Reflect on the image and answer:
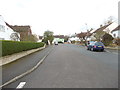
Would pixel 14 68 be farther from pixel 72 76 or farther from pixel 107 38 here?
pixel 107 38

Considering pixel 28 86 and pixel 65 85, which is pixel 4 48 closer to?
pixel 28 86

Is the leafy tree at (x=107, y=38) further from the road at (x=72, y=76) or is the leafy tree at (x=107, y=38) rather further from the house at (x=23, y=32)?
the road at (x=72, y=76)

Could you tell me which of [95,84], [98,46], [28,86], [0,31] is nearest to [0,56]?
[28,86]

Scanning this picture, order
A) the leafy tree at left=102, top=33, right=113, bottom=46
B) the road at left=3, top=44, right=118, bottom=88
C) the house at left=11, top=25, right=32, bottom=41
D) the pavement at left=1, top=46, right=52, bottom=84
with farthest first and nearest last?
the house at left=11, top=25, right=32, bottom=41
the leafy tree at left=102, top=33, right=113, bottom=46
the pavement at left=1, top=46, right=52, bottom=84
the road at left=3, top=44, right=118, bottom=88

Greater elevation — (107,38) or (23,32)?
(23,32)

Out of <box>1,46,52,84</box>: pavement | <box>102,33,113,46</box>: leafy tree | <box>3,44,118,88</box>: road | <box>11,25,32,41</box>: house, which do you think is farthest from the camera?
<box>11,25,32,41</box>: house

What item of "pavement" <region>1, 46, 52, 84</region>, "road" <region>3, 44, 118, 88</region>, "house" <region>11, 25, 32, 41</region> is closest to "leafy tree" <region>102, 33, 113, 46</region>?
"house" <region>11, 25, 32, 41</region>

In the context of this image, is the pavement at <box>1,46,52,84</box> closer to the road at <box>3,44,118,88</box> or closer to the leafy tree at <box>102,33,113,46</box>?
the road at <box>3,44,118,88</box>

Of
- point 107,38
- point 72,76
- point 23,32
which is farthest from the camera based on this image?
point 23,32

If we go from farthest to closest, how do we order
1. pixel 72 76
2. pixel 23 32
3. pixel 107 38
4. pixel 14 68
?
1. pixel 23 32
2. pixel 107 38
3. pixel 14 68
4. pixel 72 76

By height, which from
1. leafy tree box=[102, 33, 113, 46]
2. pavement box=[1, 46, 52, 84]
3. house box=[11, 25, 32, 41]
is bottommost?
pavement box=[1, 46, 52, 84]

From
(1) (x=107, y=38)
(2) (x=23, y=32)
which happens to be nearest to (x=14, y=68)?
(1) (x=107, y=38)

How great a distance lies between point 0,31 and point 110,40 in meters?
23.4

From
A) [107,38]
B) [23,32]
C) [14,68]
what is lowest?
[14,68]
